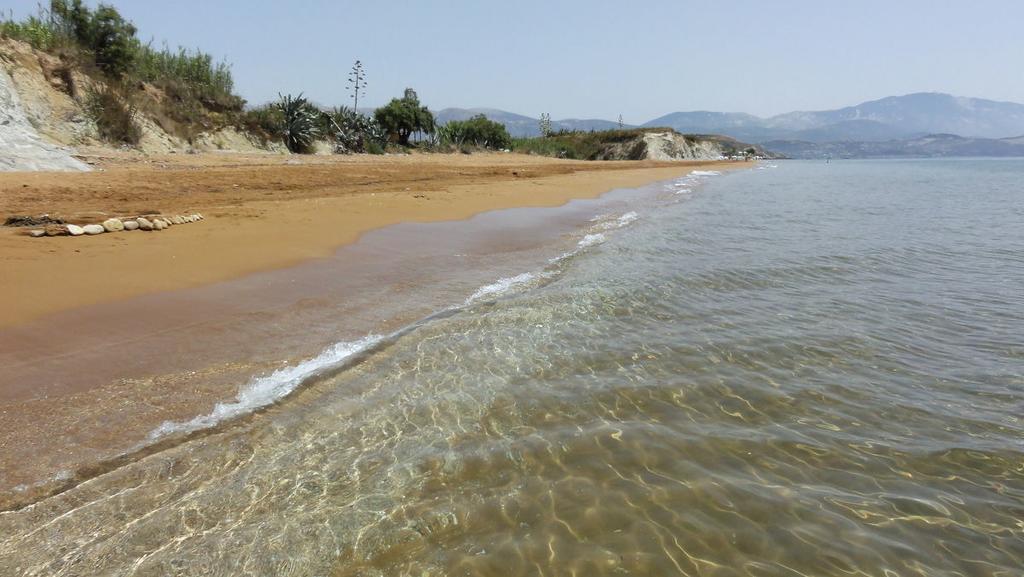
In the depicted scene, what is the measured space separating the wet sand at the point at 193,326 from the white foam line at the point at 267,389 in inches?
4.0

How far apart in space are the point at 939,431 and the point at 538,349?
303cm

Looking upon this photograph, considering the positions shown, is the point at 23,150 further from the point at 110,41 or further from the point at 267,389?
the point at 267,389

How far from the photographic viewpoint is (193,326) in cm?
511

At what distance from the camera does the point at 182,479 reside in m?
Result: 2.96

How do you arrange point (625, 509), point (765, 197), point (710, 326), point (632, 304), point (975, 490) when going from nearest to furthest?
1. point (625, 509)
2. point (975, 490)
3. point (710, 326)
4. point (632, 304)
5. point (765, 197)

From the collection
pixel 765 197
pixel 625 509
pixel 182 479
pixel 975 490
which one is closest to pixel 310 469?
pixel 182 479

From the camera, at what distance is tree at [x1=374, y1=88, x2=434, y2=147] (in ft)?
133

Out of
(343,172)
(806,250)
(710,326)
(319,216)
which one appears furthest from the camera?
(343,172)

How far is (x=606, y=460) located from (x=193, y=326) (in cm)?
415

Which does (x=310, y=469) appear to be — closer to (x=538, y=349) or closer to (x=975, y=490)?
(x=538, y=349)

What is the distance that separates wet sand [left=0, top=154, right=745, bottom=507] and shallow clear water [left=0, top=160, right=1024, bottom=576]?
1.61 feet

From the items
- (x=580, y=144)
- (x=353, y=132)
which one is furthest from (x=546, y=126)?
(x=353, y=132)

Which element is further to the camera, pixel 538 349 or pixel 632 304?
pixel 632 304

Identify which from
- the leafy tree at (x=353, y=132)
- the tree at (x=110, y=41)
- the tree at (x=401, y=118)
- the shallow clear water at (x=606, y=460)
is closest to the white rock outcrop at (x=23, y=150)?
the tree at (x=110, y=41)
